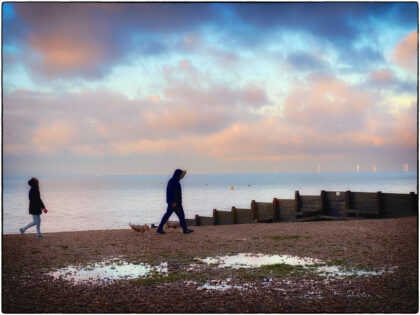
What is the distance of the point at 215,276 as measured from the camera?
855 cm

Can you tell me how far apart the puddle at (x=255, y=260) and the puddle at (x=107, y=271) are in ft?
4.72

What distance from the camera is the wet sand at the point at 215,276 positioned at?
21.9 ft

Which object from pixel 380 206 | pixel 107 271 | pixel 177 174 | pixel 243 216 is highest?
pixel 177 174

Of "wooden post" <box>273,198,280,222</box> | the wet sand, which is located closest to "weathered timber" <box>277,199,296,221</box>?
"wooden post" <box>273,198,280,222</box>

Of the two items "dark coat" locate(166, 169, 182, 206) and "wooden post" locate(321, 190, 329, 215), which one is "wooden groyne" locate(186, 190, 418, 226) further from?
"dark coat" locate(166, 169, 182, 206)

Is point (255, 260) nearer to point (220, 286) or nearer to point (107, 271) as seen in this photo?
point (220, 286)

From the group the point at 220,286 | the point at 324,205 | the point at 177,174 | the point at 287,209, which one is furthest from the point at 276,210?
the point at 220,286

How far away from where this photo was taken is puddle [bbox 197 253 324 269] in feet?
31.6

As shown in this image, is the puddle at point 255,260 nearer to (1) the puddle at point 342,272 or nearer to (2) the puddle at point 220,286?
(1) the puddle at point 342,272

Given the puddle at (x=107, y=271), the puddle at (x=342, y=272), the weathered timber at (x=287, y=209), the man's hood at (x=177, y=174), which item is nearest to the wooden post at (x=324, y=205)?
the weathered timber at (x=287, y=209)

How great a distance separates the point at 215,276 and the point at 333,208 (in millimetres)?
13835

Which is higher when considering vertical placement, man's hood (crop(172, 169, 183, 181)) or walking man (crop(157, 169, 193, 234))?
man's hood (crop(172, 169, 183, 181))

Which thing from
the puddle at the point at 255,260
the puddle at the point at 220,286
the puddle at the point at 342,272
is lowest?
the puddle at the point at 342,272

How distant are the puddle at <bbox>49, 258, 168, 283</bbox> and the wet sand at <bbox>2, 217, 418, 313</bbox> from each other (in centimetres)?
27
